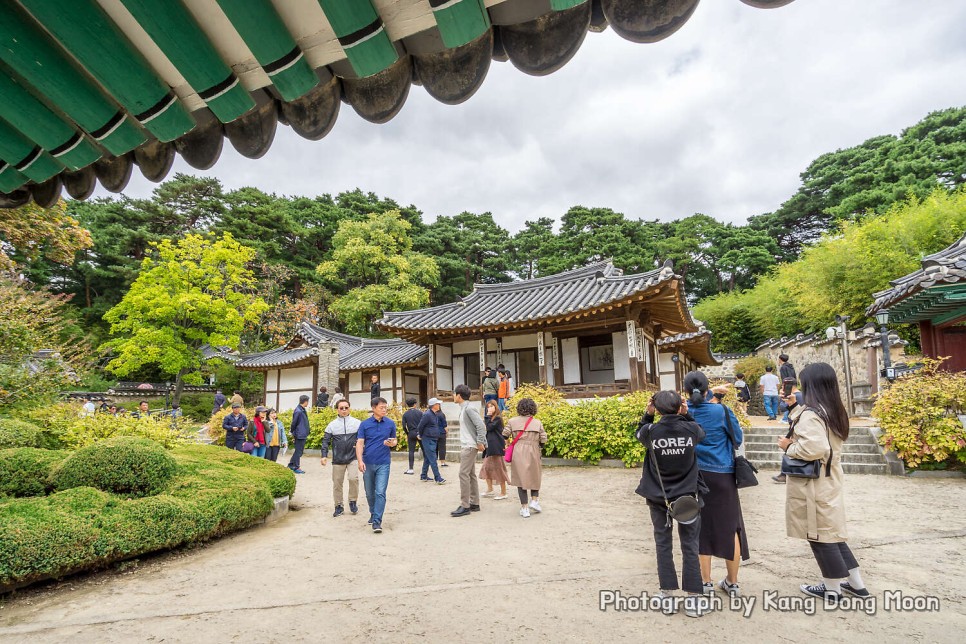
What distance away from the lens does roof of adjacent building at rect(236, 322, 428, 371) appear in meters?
21.6

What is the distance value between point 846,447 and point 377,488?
929 centimetres

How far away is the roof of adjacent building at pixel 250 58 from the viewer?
1580 mm

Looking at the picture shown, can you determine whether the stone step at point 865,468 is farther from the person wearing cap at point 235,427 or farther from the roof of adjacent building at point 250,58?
the person wearing cap at point 235,427

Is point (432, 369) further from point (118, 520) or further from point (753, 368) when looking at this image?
point (753, 368)

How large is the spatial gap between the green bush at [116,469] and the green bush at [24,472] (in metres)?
0.18

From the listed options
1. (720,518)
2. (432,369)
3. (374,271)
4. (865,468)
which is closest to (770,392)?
(865,468)

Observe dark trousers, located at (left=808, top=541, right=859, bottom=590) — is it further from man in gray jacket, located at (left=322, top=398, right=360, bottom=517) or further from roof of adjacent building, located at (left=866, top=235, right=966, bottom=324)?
roof of adjacent building, located at (left=866, top=235, right=966, bottom=324)

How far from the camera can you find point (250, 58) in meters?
1.86

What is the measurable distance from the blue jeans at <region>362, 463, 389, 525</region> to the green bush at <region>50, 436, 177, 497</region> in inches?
101

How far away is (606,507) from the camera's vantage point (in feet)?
24.1

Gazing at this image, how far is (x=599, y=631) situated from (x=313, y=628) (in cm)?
215

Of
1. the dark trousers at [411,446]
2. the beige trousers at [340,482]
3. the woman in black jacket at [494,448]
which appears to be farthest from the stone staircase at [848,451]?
the beige trousers at [340,482]

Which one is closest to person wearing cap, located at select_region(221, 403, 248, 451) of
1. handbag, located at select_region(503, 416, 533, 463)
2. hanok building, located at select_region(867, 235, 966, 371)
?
handbag, located at select_region(503, 416, 533, 463)

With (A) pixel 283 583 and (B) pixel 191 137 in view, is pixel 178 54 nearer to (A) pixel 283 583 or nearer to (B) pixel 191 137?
(B) pixel 191 137
